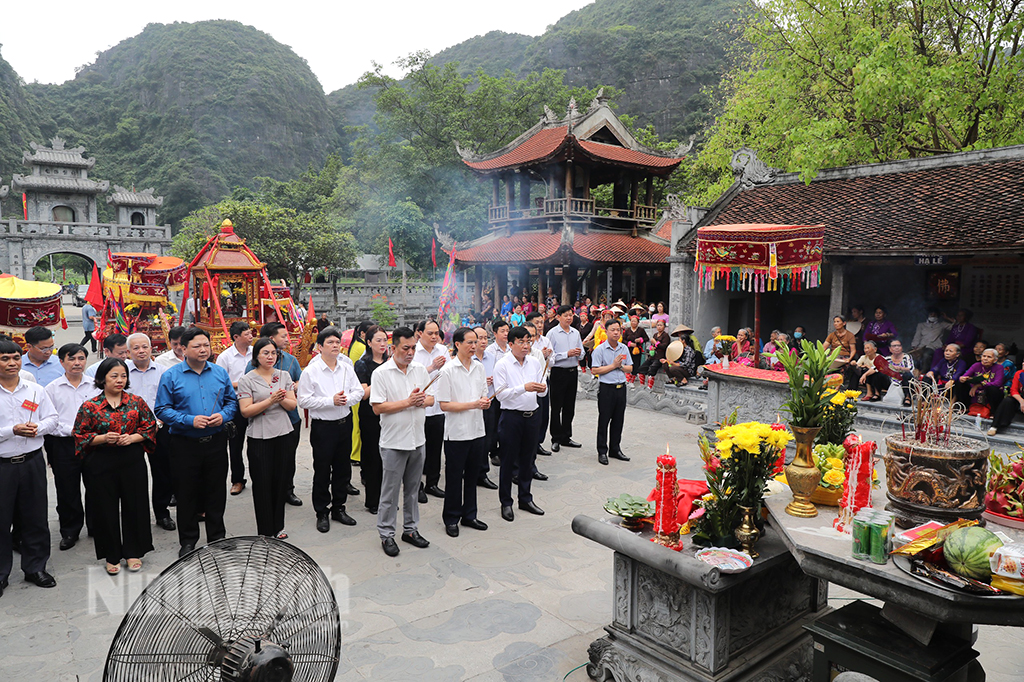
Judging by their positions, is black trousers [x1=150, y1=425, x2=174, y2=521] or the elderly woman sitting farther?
the elderly woman sitting

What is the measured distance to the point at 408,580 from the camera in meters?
4.59

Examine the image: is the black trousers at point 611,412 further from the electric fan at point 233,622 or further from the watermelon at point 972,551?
the electric fan at point 233,622

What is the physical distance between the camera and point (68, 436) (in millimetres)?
4824

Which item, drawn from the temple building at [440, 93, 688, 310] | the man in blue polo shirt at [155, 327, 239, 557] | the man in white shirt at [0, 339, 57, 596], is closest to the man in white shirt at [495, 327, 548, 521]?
the man in blue polo shirt at [155, 327, 239, 557]

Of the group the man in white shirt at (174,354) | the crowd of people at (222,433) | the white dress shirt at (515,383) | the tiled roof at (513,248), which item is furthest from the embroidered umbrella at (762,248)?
the tiled roof at (513,248)

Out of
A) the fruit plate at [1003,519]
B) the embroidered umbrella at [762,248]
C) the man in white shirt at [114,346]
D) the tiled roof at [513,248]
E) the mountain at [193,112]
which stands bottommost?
the fruit plate at [1003,519]

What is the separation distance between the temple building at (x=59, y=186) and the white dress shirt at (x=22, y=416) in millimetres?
45119

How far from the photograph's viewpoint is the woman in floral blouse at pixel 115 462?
14.4ft

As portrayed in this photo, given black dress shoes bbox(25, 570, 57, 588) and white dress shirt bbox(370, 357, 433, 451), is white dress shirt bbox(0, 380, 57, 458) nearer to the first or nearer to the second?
black dress shoes bbox(25, 570, 57, 588)

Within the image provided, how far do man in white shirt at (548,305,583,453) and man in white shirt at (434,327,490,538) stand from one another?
8.80 feet

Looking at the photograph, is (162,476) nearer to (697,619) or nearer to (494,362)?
(494,362)

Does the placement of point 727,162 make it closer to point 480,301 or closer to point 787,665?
point 480,301

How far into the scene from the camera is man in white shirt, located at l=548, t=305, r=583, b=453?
8039 mm

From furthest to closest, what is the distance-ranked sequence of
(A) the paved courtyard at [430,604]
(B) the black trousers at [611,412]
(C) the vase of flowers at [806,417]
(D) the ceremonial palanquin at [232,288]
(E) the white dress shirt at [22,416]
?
(D) the ceremonial palanquin at [232,288] < (B) the black trousers at [611,412] < (E) the white dress shirt at [22,416] < (A) the paved courtyard at [430,604] < (C) the vase of flowers at [806,417]
